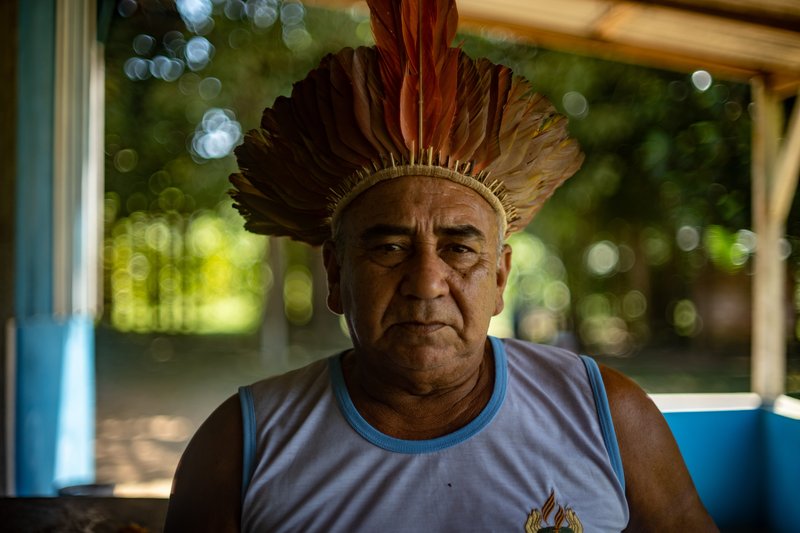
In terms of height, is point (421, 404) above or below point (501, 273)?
below

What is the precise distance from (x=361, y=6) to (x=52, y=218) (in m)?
2.67

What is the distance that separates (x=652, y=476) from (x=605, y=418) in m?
0.19

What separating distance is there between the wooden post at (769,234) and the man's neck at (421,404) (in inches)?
148

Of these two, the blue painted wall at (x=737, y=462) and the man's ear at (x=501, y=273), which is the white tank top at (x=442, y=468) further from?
the blue painted wall at (x=737, y=462)

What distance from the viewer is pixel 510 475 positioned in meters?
1.70

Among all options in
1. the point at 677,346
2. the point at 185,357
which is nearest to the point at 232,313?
the point at 185,357

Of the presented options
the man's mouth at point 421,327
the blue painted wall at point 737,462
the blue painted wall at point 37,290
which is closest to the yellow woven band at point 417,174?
the man's mouth at point 421,327

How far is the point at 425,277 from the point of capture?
1.67 m

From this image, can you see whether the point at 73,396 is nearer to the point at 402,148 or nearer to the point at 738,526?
the point at 402,148

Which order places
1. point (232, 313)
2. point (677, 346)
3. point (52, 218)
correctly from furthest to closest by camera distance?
point (232, 313)
point (677, 346)
point (52, 218)

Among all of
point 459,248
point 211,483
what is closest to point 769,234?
point 459,248

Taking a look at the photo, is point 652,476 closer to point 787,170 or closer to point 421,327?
point 421,327

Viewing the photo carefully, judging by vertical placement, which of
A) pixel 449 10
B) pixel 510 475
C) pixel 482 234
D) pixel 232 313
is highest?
pixel 449 10

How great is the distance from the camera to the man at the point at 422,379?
1679 millimetres
